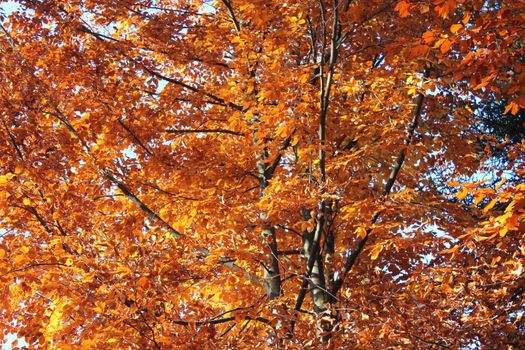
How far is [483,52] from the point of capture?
4113 millimetres

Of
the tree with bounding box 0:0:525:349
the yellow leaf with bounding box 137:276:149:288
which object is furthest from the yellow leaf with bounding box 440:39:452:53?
the yellow leaf with bounding box 137:276:149:288

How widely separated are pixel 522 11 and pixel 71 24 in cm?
521

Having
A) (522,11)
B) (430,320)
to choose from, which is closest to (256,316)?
(430,320)

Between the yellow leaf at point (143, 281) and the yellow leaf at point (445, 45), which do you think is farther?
the yellow leaf at point (143, 281)

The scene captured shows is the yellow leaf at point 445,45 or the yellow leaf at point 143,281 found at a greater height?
the yellow leaf at point 445,45

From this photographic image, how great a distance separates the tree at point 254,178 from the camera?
16.4 feet

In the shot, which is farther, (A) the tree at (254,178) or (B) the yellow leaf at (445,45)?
(A) the tree at (254,178)

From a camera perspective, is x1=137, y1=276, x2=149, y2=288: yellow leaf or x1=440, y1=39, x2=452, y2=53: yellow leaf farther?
x1=137, y1=276, x2=149, y2=288: yellow leaf

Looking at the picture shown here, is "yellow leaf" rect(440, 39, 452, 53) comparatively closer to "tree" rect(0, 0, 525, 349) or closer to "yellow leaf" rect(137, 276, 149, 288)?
"tree" rect(0, 0, 525, 349)

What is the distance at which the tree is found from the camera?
4.99m

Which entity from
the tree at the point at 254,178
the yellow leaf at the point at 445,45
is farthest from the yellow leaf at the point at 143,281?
the yellow leaf at the point at 445,45

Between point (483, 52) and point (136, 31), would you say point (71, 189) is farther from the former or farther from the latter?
point (483, 52)

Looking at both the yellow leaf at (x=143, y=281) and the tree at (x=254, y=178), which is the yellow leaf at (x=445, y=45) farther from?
the yellow leaf at (x=143, y=281)

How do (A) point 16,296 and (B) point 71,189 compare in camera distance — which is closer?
(B) point 71,189
